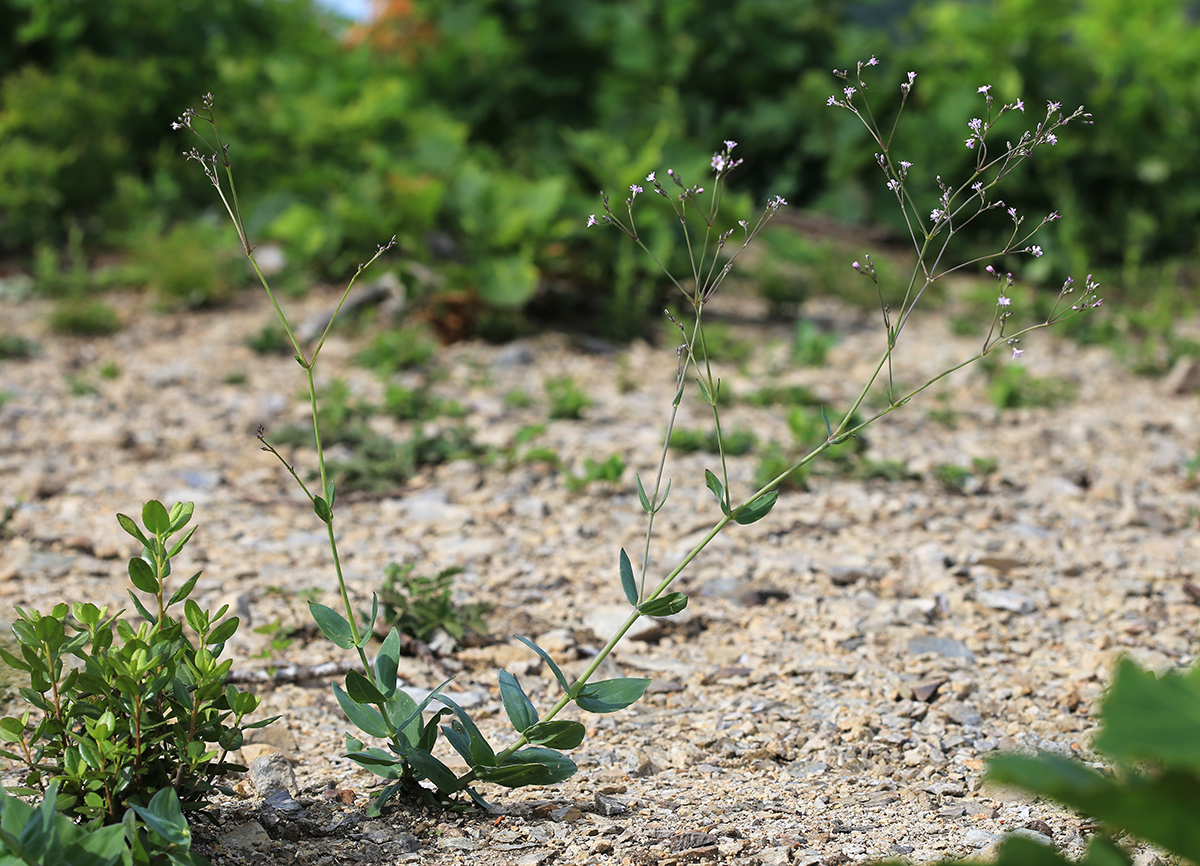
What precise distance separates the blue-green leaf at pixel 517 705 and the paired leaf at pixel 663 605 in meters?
0.25

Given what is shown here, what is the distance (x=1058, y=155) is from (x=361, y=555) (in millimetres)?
5592

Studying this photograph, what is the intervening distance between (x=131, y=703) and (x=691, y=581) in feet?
5.55

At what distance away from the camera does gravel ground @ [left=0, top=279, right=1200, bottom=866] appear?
1779mm

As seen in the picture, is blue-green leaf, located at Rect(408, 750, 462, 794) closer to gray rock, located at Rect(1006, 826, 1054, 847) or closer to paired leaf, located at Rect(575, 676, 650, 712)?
paired leaf, located at Rect(575, 676, 650, 712)

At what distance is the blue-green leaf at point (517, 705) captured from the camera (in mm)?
1642

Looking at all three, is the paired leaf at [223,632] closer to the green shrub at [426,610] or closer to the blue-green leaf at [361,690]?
the blue-green leaf at [361,690]

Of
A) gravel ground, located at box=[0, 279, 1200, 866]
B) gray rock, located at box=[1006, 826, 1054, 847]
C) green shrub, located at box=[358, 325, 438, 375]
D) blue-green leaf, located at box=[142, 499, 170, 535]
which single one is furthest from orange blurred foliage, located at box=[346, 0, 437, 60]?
gray rock, located at box=[1006, 826, 1054, 847]

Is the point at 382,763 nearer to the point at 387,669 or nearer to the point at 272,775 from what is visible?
the point at 387,669

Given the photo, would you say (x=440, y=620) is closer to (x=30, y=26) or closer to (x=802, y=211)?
(x=802, y=211)

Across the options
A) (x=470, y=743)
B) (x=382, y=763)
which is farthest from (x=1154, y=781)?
(x=382, y=763)

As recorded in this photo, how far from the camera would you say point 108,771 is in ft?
4.87

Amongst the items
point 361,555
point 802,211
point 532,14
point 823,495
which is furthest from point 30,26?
point 823,495

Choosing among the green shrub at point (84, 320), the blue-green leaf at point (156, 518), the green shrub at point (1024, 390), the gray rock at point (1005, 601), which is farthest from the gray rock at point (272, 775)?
the green shrub at point (84, 320)

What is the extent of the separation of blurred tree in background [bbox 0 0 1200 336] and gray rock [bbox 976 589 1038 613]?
2904 mm
